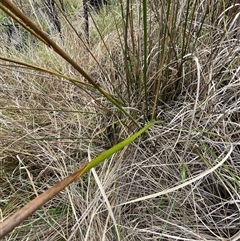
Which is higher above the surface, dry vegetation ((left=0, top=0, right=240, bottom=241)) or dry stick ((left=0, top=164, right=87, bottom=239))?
dry stick ((left=0, top=164, right=87, bottom=239))

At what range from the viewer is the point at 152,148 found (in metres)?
0.70

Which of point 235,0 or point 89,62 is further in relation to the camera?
point 89,62

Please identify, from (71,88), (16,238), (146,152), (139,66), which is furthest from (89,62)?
(16,238)

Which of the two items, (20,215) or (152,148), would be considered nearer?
(20,215)

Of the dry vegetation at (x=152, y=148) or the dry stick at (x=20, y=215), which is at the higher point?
the dry stick at (x=20, y=215)

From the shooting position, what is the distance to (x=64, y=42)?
1.25m

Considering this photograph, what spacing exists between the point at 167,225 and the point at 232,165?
0.16 m

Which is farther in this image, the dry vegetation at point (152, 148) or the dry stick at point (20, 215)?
the dry vegetation at point (152, 148)

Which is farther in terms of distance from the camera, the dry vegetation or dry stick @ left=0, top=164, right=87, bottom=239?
the dry vegetation

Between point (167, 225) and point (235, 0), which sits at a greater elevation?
point (235, 0)

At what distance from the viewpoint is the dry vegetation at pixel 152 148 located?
615 mm

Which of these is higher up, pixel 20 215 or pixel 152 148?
pixel 20 215

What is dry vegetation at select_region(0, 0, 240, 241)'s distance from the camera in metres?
0.62

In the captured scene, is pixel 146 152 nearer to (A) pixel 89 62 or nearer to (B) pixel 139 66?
(B) pixel 139 66
